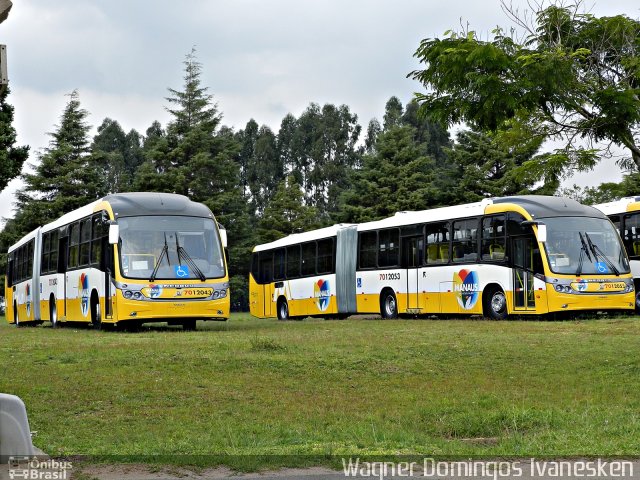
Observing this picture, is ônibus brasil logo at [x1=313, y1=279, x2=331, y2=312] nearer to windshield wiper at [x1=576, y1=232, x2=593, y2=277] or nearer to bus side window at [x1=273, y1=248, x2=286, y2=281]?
bus side window at [x1=273, y1=248, x2=286, y2=281]

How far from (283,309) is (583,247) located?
17.3 m

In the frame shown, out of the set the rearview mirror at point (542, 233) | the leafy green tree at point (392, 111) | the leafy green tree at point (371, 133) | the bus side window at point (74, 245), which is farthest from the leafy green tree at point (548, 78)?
the leafy green tree at point (371, 133)

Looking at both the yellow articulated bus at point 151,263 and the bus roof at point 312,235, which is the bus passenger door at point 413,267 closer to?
the bus roof at point 312,235

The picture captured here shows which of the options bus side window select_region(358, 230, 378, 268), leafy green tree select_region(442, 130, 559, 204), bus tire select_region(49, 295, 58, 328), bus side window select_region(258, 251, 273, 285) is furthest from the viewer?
leafy green tree select_region(442, 130, 559, 204)

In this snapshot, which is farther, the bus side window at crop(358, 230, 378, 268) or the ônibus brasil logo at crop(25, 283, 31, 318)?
the ônibus brasil logo at crop(25, 283, 31, 318)

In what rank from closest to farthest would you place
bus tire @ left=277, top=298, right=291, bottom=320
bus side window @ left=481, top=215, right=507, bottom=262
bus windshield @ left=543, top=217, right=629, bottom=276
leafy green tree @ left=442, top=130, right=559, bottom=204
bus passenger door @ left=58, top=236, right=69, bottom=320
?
bus windshield @ left=543, top=217, right=629, bottom=276
bus side window @ left=481, top=215, right=507, bottom=262
bus passenger door @ left=58, top=236, right=69, bottom=320
bus tire @ left=277, top=298, right=291, bottom=320
leafy green tree @ left=442, top=130, right=559, bottom=204

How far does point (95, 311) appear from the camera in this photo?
1115 inches

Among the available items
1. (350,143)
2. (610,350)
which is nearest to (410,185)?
(350,143)

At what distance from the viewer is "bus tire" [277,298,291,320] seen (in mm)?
42812

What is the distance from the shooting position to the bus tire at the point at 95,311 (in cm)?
2792

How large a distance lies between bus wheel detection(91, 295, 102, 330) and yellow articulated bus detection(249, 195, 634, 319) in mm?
10221

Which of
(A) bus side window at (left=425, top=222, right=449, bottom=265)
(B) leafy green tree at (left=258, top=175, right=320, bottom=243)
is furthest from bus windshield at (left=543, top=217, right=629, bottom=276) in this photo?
(B) leafy green tree at (left=258, top=175, right=320, bottom=243)

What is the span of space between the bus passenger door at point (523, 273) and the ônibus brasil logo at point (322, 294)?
11.2m

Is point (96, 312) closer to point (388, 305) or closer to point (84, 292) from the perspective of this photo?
point (84, 292)
